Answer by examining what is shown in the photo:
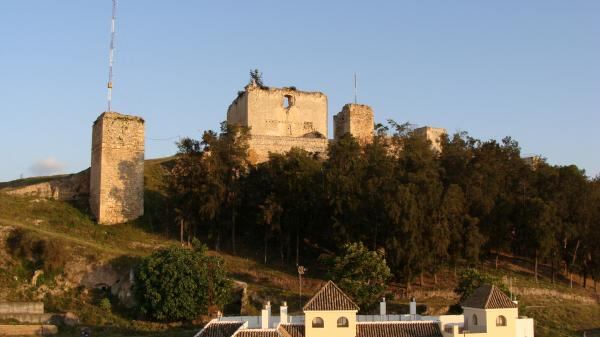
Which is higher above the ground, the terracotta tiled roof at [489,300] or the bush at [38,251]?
the bush at [38,251]

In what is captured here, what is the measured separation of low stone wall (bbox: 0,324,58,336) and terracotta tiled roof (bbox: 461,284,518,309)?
16.1 metres

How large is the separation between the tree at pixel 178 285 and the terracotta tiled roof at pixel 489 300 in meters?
10.5

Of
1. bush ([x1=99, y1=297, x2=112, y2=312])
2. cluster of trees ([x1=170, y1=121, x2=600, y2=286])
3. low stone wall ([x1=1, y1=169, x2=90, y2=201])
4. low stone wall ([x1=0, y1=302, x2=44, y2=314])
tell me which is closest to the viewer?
low stone wall ([x1=0, y1=302, x2=44, y2=314])

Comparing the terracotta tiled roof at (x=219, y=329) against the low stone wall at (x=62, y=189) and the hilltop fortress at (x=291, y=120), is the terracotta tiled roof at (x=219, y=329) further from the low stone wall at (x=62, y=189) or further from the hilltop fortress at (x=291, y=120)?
the hilltop fortress at (x=291, y=120)

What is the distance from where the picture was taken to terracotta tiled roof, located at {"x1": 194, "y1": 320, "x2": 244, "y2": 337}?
2688 cm

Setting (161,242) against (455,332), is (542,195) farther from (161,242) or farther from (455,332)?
(161,242)

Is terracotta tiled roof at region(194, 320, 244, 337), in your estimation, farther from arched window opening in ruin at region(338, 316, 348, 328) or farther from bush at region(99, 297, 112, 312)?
bush at region(99, 297, 112, 312)

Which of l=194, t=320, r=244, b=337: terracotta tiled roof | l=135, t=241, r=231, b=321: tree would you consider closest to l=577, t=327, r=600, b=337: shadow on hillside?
l=135, t=241, r=231, b=321: tree

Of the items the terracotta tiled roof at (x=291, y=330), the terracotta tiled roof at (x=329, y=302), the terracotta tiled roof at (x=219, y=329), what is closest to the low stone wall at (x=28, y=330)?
the terracotta tiled roof at (x=219, y=329)

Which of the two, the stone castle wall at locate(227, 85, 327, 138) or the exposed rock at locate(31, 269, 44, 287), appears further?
the stone castle wall at locate(227, 85, 327, 138)

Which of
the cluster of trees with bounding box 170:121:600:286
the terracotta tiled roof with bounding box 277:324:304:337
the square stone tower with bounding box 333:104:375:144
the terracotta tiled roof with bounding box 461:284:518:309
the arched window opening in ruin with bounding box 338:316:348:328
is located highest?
the square stone tower with bounding box 333:104:375:144

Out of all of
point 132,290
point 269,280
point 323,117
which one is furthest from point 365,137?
point 132,290

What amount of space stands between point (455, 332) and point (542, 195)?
18932mm

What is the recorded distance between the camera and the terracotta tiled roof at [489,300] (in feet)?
92.7
